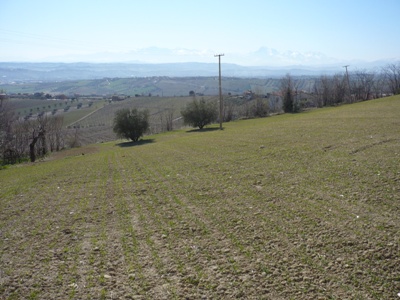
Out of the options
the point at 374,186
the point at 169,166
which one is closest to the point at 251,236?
the point at 374,186

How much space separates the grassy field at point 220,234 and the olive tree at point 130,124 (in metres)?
49.3

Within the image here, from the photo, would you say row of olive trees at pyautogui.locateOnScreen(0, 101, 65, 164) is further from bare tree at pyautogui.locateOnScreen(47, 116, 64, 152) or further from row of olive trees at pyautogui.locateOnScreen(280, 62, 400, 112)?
row of olive trees at pyautogui.locateOnScreen(280, 62, 400, 112)

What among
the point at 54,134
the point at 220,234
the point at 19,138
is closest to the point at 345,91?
the point at 54,134

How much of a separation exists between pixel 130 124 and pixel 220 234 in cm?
5930

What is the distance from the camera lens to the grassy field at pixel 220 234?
273 inches

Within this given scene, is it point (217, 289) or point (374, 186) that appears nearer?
point (217, 289)

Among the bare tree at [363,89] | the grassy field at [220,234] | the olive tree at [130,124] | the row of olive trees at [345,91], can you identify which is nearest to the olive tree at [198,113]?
the olive tree at [130,124]

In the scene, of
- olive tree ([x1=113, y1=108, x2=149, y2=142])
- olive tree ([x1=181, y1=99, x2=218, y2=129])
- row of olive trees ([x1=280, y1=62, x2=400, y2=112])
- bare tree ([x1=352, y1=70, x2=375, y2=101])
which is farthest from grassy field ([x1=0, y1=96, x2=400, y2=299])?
bare tree ([x1=352, y1=70, x2=375, y2=101])

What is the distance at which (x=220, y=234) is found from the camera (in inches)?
374

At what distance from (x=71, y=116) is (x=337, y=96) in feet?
339

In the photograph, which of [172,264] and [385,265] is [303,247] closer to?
[385,265]

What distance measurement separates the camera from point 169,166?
21.2m

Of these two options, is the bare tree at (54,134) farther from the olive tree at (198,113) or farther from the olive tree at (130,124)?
the olive tree at (198,113)

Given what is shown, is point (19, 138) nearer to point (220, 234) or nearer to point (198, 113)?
point (198, 113)
